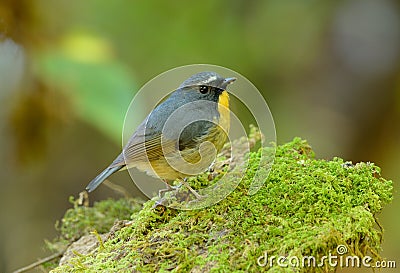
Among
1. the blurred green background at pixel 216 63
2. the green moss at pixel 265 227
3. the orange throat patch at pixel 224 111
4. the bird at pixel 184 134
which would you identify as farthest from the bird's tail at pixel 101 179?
the blurred green background at pixel 216 63

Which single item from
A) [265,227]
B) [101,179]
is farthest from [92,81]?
[265,227]

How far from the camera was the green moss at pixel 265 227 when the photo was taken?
6.75ft

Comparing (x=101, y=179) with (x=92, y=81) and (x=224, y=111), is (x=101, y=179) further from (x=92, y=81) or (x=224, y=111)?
(x=92, y=81)

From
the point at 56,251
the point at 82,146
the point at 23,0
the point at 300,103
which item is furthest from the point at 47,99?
the point at 300,103

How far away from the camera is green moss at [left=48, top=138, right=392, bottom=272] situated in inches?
81.0

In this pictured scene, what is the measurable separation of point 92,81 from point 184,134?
6.65 feet

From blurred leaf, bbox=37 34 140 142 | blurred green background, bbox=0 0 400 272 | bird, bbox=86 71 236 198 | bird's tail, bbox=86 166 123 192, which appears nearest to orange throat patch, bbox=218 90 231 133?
bird, bbox=86 71 236 198

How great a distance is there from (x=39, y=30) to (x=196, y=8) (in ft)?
5.59

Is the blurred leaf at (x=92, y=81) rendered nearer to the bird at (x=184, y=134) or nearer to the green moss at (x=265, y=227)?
the bird at (x=184, y=134)

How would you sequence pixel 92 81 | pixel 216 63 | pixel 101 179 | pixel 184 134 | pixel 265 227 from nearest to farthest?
pixel 265 227
pixel 184 134
pixel 101 179
pixel 92 81
pixel 216 63

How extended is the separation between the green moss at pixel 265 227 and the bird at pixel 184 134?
0.79 feet

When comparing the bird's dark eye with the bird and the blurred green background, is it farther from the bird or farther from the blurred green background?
the blurred green background

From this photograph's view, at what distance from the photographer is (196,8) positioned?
19.0 feet

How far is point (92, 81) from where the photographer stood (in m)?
4.53
